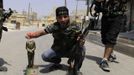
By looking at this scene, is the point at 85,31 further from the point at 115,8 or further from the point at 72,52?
the point at 115,8

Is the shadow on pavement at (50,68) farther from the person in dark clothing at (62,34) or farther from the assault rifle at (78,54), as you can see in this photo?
the assault rifle at (78,54)

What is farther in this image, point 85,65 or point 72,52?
point 85,65

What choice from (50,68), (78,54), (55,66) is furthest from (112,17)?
(78,54)

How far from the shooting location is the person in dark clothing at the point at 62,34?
7270mm

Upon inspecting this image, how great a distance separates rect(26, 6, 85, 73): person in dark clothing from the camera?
727 cm

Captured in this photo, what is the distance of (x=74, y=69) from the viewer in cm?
705

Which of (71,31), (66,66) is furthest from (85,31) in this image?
(66,66)

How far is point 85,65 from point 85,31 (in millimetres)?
2040

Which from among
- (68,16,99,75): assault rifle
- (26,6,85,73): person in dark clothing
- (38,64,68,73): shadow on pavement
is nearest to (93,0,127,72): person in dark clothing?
(38,64,68,73): shadow on pavement

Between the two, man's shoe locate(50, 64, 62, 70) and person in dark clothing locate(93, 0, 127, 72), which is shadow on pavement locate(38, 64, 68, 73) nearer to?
man's shoe locate(50, 64, 62, 70)

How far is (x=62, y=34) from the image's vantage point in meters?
7.45

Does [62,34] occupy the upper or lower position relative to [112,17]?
lower

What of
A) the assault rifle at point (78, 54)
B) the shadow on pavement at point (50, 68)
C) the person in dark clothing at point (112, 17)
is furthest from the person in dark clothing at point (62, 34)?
the person in dark clothing at point (112, 17)

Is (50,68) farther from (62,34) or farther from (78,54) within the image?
(78,54)
